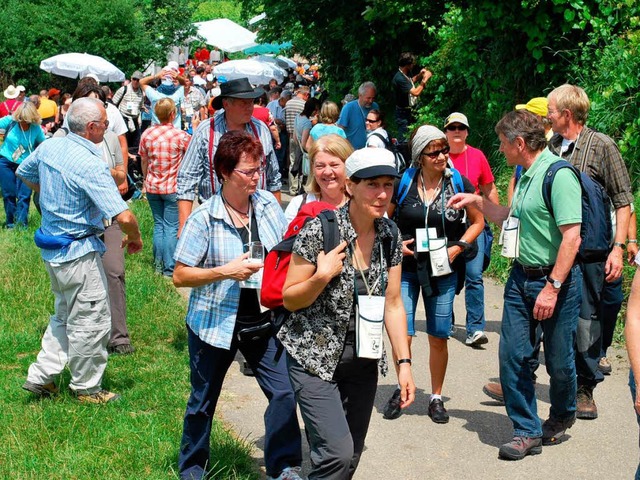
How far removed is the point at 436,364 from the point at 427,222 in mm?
988

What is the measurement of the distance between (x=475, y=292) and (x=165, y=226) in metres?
4.07

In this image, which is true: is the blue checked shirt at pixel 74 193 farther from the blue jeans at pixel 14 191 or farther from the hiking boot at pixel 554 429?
the blue jeans at pixel 14 191

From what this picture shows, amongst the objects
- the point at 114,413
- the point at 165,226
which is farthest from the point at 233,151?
the point at 165,226

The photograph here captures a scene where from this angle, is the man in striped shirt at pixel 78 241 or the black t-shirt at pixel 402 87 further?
the black t-shirt at pixel 402 87

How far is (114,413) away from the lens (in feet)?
20.5

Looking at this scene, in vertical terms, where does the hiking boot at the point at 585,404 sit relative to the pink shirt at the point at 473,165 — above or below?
below

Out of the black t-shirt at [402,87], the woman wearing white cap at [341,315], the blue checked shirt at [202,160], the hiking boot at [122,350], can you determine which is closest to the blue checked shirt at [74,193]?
the blue checked shirt at [202,160]

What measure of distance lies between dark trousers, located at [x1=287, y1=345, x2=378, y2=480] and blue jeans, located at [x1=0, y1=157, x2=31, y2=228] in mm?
10155

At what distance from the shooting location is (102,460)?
5.43 metres

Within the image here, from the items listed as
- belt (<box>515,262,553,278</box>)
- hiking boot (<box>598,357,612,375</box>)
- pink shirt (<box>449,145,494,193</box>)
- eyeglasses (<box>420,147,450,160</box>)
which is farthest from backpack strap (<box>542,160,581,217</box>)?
hiking boot (<box>598,357,612,375</box>)

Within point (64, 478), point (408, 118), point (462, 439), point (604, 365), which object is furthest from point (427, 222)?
point (408, 118)

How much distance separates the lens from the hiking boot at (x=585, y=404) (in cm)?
643

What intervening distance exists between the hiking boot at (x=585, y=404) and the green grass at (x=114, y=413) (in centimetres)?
241

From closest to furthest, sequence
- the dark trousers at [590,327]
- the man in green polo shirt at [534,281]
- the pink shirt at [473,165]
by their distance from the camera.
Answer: the man in green polo shirt at [534,281] < the dark trousers at [590,327] < the pink shirt at [473,165]
